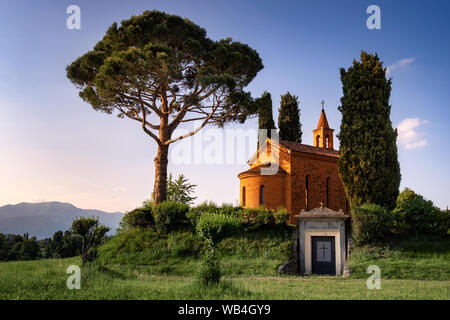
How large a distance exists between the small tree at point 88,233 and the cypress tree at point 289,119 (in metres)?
26.0

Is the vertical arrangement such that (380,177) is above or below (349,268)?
above

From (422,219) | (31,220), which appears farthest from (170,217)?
(31,220)

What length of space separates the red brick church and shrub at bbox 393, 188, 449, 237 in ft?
26.7

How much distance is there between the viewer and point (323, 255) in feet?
63.8

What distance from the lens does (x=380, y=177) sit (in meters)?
21.1

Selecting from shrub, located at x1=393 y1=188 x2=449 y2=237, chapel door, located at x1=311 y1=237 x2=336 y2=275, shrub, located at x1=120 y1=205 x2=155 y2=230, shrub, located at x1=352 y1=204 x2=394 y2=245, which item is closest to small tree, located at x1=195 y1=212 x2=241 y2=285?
chapel door, located at x1=311 y1=237 x2=336 y2=275

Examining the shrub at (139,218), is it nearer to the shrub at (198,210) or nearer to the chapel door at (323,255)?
the shrub at (198,210)

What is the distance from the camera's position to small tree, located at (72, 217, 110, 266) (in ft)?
46.1

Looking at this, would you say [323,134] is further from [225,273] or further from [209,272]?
[209,272]

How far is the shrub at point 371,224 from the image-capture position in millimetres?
19484
